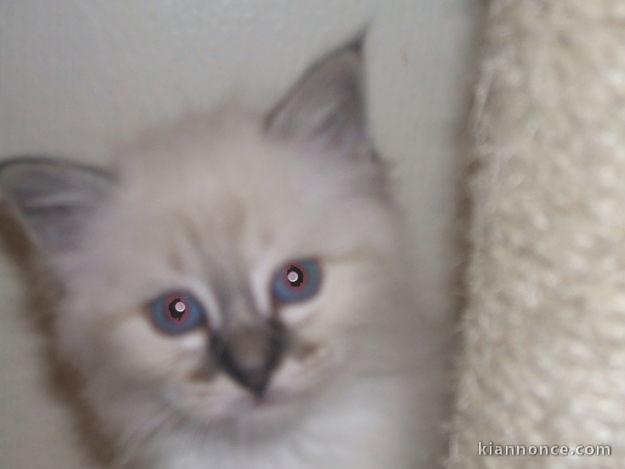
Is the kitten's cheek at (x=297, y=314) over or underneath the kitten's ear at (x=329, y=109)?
underneath

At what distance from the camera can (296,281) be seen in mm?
952

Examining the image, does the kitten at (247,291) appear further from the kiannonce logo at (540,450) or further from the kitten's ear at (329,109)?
the kiannonce logo at (540,450)

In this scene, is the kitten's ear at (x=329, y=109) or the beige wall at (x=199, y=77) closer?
the kitten's ear at (x=329, y=109)

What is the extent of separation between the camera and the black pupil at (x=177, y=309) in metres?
0.94

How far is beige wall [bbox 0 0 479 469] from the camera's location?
124cm

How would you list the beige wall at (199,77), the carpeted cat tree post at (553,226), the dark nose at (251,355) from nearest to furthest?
1. the carpeted cat tree post at (553,226)
2. the dark nose at (251,355)
3. the beige wall at (199,77)

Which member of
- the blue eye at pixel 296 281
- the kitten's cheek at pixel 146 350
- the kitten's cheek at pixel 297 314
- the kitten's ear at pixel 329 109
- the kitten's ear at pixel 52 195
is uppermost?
the kitten's ear at pixel 329 109

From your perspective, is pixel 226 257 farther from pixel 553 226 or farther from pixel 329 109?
pixel 553 226

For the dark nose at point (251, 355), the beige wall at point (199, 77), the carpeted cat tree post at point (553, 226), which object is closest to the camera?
the carpeted cat tree post at point (553, 226)

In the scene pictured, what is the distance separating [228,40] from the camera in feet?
4.21

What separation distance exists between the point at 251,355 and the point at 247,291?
10 cm

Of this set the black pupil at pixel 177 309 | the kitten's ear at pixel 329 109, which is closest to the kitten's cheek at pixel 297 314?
the black pupil at pixel 177 309

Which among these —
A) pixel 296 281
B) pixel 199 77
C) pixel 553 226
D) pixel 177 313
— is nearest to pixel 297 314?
pixel 296 281

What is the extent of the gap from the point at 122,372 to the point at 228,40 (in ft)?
1.93
